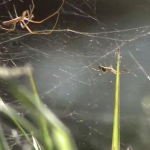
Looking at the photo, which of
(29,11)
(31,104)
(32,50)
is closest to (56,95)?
(32,50)

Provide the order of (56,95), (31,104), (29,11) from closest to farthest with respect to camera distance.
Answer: (31,104)
(29,11)
(56,95)

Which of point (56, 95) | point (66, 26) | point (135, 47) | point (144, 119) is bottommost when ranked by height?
point (144, 119)

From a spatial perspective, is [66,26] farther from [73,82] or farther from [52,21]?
[73,82]

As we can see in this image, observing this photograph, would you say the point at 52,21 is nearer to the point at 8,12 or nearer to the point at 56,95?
the point at 8,12

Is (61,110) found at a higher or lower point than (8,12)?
lower

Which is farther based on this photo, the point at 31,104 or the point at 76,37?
the point at 76,37

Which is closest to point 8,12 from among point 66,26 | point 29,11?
point 29,11

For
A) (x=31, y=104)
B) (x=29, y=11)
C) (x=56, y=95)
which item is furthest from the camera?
(x=56, y=95)
